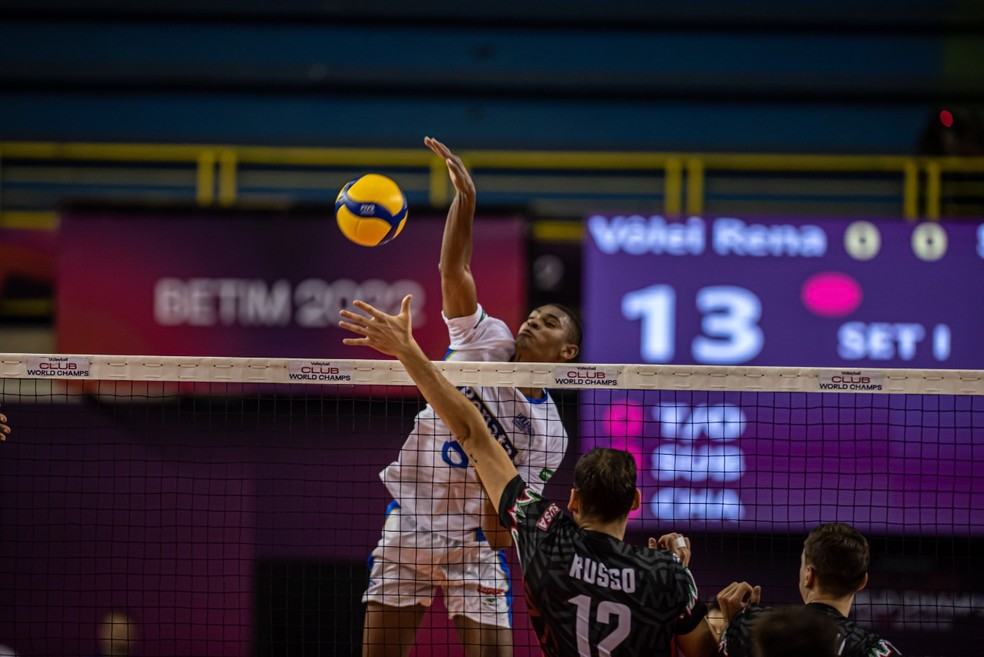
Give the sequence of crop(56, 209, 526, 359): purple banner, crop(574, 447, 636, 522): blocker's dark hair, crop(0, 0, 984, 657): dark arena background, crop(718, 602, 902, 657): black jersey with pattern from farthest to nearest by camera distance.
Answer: crop(56, 209, 526, 359): purple banner, crop(0, 0, 984, 657): dark arena background, crop(574, 447, 636, 522): blocker's dark hair, crop(718, 602, 902, 657): black jersey with pattern

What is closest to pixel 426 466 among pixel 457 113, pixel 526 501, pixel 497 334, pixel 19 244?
pixel 497 334

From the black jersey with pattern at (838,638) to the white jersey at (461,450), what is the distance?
1.96 metres

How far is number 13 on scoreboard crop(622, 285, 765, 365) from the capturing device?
1048cm

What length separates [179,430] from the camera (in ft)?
34.4

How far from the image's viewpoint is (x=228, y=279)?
10.9 meters

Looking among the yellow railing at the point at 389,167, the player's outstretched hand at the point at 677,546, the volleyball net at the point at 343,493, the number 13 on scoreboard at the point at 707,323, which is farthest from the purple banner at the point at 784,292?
the player's outstretched hand at the point at 677,546

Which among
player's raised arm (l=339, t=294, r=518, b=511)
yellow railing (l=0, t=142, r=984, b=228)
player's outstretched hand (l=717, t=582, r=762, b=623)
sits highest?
yellow railing (l=0, t=142, r=984, b=228)

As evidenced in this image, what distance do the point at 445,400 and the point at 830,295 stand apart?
657cm

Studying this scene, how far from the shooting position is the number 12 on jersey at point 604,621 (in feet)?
15.1

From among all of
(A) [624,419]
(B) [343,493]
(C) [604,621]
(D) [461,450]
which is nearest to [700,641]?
(C) [604,621]

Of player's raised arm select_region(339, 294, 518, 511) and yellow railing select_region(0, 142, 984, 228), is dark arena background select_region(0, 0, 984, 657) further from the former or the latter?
player's raised arm select_region(339, 294, 518, 511)

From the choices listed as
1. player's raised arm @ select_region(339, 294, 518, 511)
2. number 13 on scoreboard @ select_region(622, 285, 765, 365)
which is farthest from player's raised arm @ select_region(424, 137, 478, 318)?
number 13 on scoreboard @ select_region(622, 285, 765, 365)

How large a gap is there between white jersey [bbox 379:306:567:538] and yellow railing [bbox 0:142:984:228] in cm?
595

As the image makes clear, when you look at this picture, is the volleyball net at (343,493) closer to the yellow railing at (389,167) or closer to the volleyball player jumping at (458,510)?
the yellow railing at (389,167)
